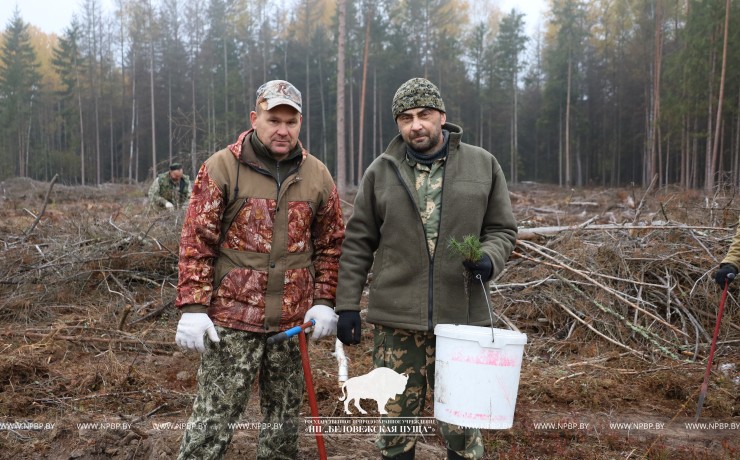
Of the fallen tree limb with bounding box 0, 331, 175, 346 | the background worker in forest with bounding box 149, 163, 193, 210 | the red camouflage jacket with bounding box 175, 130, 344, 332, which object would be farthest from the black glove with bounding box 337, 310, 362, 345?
the background worker in forest with bounding box 149, 163, 193, 210

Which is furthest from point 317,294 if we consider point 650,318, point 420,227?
point 650,318

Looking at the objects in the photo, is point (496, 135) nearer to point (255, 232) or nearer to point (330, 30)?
point (330, 30)

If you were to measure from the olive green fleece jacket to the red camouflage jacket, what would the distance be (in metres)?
0.29

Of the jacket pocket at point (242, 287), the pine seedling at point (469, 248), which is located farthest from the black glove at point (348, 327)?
the pine seedling at point (469, 248)

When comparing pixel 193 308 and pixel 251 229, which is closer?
pixel 193 308

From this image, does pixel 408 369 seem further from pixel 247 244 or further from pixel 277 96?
pixel 277 96

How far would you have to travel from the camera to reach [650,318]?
19.2 feet

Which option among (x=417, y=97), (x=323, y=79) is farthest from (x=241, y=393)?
(x=323, y=79)

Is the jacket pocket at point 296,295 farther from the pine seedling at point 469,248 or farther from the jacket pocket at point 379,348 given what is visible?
the pine seedling at point 469,248

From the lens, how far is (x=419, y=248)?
2.71 meters

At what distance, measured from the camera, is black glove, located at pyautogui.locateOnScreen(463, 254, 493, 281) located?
249 centimetres

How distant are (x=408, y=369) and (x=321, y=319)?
55cm

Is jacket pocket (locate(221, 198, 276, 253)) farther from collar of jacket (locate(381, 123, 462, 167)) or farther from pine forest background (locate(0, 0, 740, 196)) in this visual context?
pine forest background (locate(0, 0, 740, 196))

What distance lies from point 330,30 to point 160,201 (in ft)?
123
